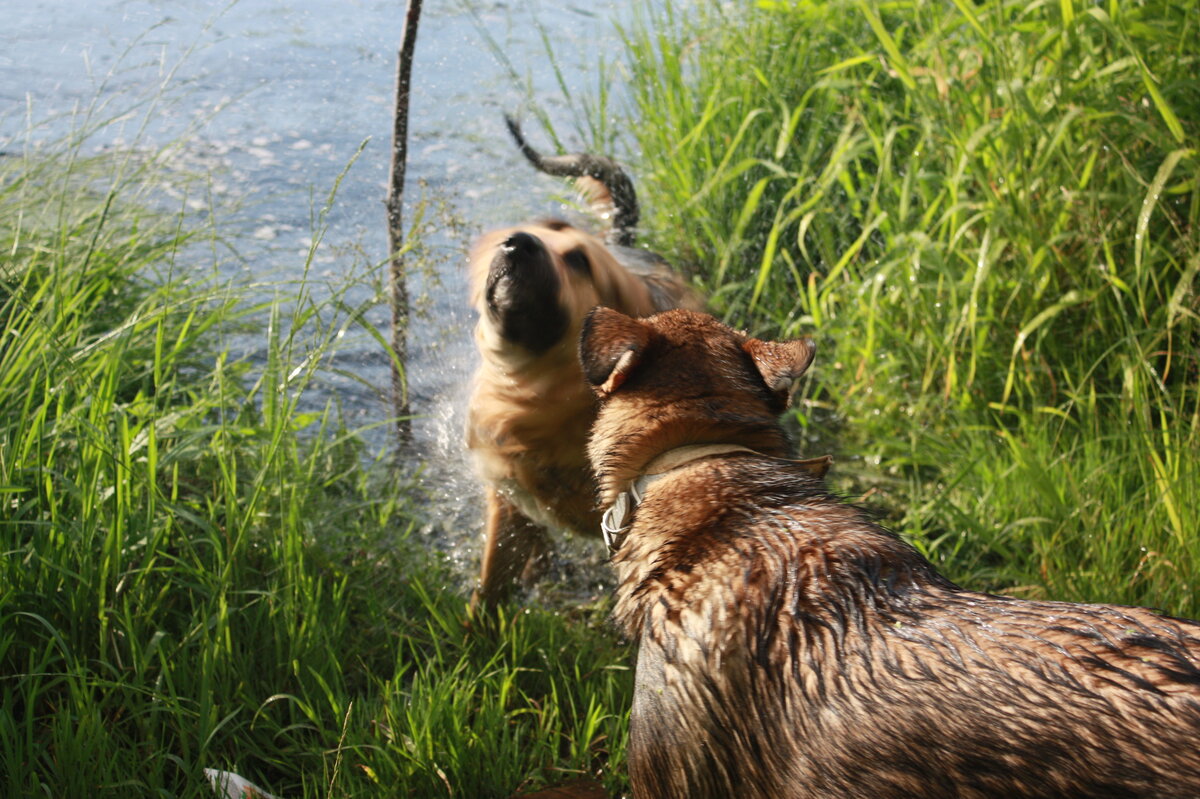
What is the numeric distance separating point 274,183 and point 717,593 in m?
5.08

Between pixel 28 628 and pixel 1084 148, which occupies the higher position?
pixel 1084 148

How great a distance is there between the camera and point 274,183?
6297 millimetres

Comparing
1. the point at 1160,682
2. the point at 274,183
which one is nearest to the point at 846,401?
the point at 1160,682

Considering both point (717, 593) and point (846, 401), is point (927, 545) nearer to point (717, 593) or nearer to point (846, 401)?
point (846, 401)

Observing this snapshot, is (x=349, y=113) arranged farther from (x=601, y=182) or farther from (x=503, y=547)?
(x=503, y=547)

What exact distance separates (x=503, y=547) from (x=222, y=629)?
45.3 inches

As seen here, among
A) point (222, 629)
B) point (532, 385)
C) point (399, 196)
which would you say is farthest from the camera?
point (399, 196)

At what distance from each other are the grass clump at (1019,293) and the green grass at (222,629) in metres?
1.46

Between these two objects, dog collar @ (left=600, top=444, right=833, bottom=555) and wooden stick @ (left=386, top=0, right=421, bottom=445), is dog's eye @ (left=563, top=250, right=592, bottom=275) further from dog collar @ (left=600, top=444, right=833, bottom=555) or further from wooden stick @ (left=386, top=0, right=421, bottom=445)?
dog collar @ (left=600, top=444, right=833, bottom=555)

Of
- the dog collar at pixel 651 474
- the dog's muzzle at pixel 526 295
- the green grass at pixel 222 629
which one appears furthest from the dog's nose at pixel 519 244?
the dog collar at pixel 651 474

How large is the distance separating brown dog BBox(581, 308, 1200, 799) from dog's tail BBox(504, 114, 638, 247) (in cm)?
210

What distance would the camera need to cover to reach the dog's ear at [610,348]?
2.34m

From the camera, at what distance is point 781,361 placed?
2.39 m

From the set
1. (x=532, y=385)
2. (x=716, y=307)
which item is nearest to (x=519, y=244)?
(x=532, y=385)
